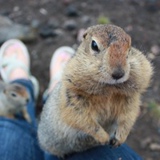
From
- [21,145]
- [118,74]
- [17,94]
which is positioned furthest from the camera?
[17,94]

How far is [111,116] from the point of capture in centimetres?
186

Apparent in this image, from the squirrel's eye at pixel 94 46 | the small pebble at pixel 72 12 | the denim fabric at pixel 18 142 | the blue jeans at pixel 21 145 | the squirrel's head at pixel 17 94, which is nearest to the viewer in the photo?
the squirrel's eye at pixel 94 46

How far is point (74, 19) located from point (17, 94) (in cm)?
127

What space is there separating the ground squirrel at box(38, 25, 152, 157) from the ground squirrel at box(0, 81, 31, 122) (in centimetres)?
130

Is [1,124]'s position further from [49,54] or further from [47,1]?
[47,1]

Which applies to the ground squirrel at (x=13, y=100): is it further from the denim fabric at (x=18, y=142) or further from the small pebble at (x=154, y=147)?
the small pebble at (x=154, y=147)

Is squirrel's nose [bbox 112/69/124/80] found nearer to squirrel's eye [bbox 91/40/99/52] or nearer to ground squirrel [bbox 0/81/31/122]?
squirrel's eye [bbox 91/40/99/52]

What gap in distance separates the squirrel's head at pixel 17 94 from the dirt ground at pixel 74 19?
18.7 inches

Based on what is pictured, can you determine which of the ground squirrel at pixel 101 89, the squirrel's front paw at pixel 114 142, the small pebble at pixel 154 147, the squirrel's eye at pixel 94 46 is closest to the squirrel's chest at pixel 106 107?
the ground squirrel at pixel 101 89

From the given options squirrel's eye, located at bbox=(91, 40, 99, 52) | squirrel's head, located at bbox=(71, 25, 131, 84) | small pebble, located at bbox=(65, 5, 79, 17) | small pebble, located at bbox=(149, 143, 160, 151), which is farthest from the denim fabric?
small pebble, located at bbox=(65, 5, 79, 17)

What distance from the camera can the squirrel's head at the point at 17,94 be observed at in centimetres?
333

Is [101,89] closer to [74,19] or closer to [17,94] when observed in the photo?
[17,94]


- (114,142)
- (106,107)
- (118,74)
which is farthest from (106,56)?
(114,142)

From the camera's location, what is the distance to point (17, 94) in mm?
3350
